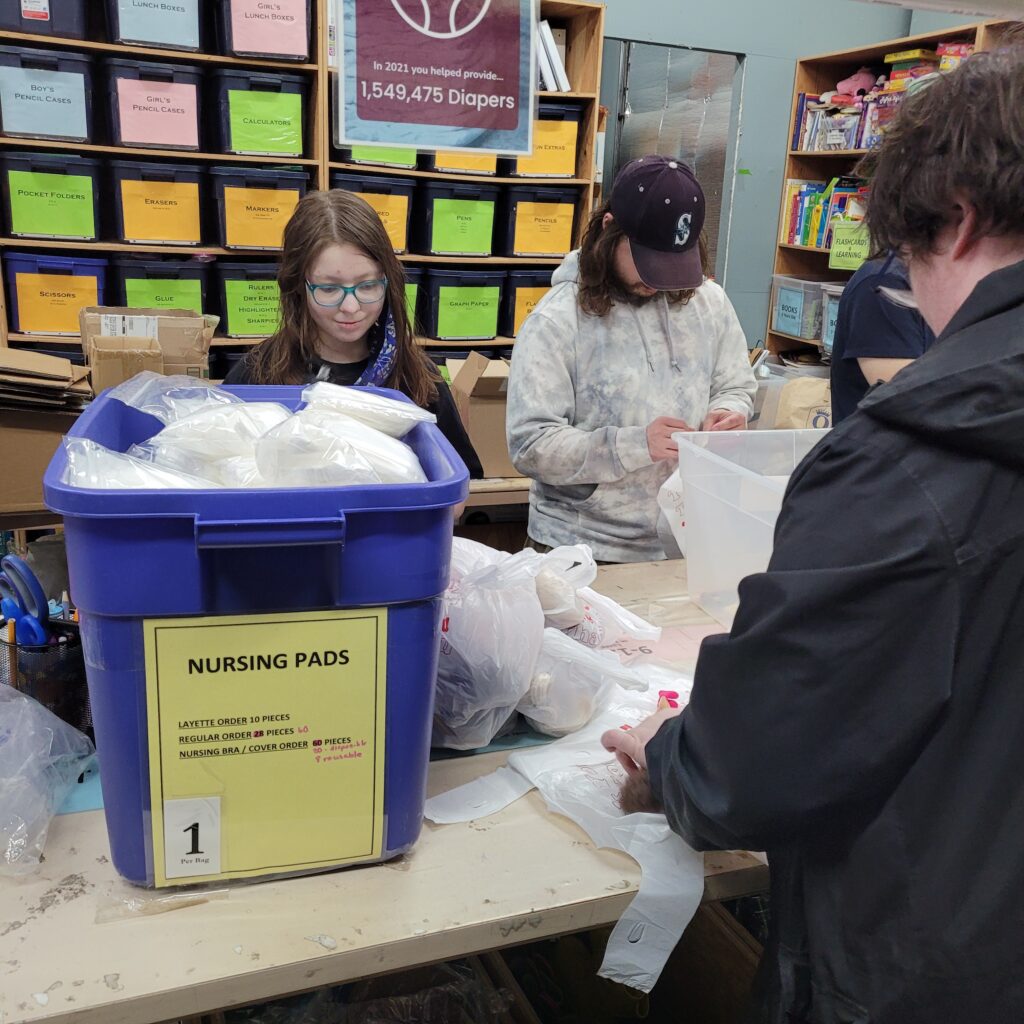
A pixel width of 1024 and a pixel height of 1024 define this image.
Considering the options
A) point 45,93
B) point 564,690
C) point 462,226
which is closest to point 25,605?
point 564,690

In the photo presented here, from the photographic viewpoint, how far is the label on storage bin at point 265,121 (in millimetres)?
3666

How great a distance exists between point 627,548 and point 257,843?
4.15 feet

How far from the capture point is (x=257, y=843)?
865 millimetres

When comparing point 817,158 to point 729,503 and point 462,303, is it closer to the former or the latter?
point 462,303

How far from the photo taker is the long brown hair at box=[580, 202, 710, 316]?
6.31ft

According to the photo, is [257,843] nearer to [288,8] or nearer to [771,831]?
[771,831]

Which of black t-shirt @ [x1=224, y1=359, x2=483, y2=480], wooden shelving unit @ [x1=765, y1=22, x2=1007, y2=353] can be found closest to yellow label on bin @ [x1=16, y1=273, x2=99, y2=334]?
black t-shirt @ [x1=224, y1=359, x2=483, y2=480]

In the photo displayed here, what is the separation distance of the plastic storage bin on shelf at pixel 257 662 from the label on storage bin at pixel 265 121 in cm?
321

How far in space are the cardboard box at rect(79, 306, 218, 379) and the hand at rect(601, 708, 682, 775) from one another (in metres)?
2.34

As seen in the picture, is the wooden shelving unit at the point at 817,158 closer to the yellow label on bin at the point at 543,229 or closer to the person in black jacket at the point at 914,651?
the yellow label on bin at the point at 543,229

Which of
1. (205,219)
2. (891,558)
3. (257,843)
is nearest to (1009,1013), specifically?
(891,558)

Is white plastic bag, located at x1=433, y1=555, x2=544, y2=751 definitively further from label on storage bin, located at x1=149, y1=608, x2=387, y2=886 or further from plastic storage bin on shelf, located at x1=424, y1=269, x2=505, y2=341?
plastic storage bin on shelf, located at x1=424, y1=269, x2=505, y2=341

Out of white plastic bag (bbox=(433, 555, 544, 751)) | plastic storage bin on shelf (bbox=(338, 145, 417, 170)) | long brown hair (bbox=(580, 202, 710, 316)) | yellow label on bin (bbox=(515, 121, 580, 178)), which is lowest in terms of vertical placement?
white plastic bag (bbox=(433, 555, 544, 751))

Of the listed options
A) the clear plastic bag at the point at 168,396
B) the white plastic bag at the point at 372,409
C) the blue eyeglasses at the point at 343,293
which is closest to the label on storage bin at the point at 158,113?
the blue eyeglasses at the point at 343,293
